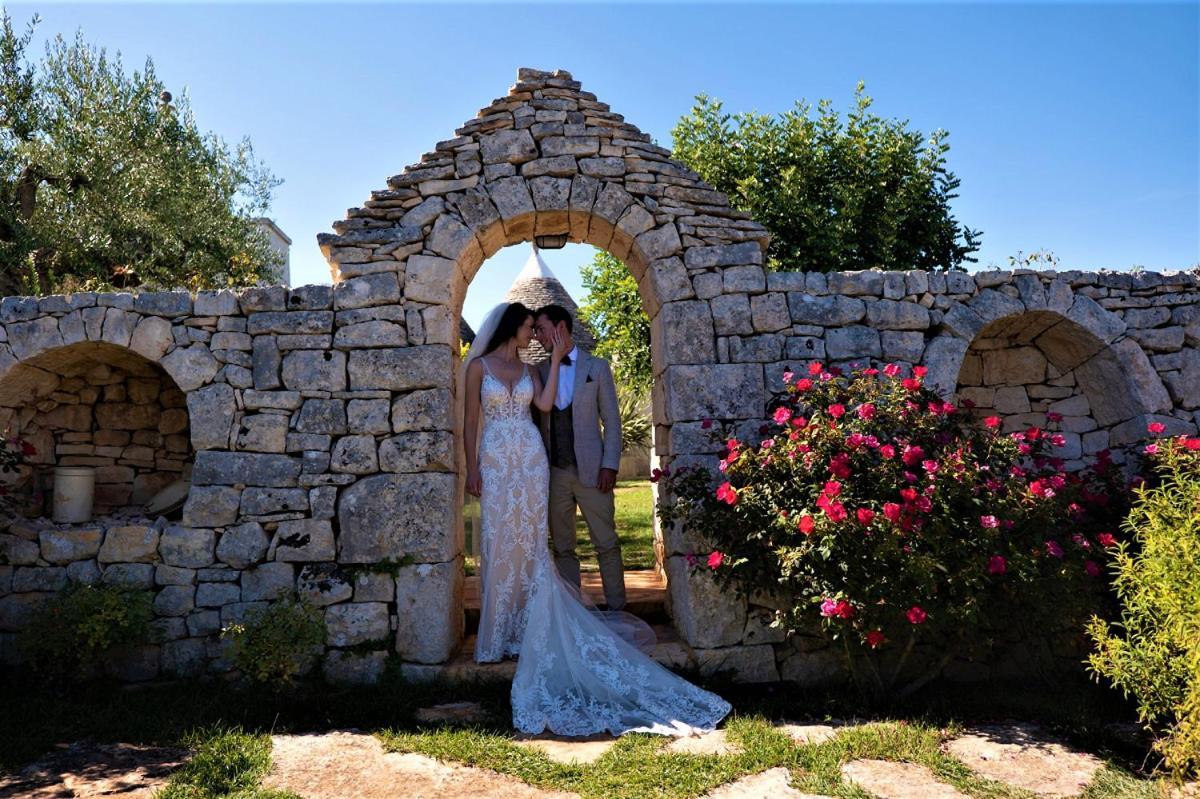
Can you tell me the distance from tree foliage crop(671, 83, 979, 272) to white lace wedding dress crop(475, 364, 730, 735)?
6.07 meters

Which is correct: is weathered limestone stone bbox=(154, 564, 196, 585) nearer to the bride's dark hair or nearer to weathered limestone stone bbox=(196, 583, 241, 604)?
weathered limestone stone bbox=(196, 583, 241, 604)

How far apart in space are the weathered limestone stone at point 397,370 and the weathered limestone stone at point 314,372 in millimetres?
82

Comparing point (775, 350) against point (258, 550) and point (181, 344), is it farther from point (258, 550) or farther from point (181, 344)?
point (181, 344)

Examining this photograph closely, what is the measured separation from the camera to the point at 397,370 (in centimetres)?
511

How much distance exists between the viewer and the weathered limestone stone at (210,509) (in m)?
4.95

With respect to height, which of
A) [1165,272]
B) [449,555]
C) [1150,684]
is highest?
[1165,272]

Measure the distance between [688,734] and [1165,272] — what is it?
495cm

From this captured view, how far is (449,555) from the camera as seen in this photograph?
16.4ft

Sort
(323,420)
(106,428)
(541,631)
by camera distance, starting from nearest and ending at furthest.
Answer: (541,631) → (323,420) → (106,428)

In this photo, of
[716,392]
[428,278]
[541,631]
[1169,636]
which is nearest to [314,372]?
[428,278]

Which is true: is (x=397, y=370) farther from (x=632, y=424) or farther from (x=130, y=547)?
(x=632, y=424)

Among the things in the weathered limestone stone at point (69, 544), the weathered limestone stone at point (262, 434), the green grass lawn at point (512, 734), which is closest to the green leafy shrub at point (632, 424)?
the weathered limestone stone at point (262, 434)

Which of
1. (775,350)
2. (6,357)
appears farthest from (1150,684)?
(6,357)

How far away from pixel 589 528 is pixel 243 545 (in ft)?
7.83
